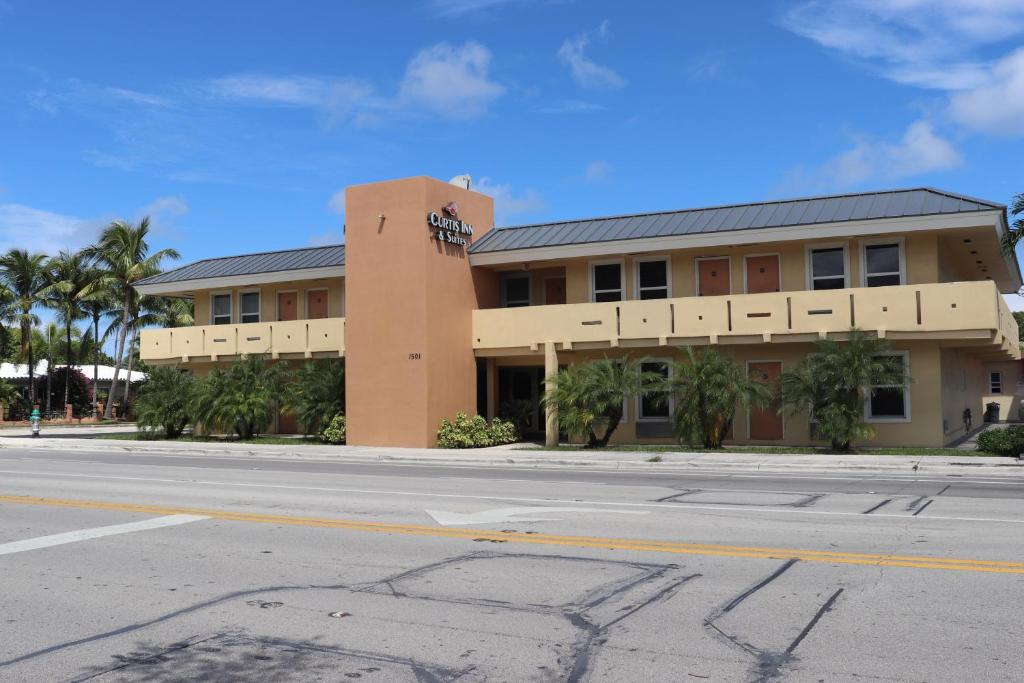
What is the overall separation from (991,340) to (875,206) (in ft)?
14.2

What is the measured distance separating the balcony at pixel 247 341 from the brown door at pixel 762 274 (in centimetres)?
1262

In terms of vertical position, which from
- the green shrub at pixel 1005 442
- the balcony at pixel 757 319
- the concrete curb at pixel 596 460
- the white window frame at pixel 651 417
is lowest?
the concrete curb at pixel 596 460

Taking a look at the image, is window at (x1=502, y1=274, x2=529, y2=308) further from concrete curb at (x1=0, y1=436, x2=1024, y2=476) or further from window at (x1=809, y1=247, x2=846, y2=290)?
window at (x1=809, y1=247, x2=846, y2=290)

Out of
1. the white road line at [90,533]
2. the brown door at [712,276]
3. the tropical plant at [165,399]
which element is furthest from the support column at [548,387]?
the white road line at [90,533]

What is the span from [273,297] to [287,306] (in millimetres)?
695

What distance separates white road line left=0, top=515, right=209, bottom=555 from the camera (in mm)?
9914

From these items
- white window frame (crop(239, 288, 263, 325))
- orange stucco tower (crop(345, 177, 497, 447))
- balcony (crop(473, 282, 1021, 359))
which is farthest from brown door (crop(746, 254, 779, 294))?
white window frame (crop(239, 288, 263, 325))

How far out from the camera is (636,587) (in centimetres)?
757

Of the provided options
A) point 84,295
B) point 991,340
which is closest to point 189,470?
point 991,340

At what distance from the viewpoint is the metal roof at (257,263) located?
31438 millimetres

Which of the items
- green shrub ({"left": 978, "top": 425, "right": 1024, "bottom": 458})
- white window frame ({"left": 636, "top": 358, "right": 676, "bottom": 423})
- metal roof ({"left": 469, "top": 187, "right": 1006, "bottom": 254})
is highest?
metal roof ({"left": 469, "top": 187, "right": 1006, "bottom": 254})

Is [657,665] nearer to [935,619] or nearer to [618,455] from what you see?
[935,619]

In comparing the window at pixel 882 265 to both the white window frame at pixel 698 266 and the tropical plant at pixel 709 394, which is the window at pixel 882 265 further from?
the tropical plant at pixel 709 394

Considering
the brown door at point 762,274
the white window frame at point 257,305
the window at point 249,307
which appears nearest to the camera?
the brown door at point 762,274
